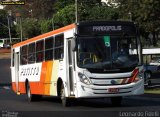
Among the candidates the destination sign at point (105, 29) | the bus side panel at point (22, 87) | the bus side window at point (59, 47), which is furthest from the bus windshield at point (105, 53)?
the bus side panel at point (22, 87)

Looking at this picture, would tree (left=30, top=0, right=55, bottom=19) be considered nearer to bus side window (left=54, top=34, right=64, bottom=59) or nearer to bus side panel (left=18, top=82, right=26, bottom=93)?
bus side panel (left=18, top=82, right=26, bottom=93)

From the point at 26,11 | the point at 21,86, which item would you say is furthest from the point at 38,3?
the point at 21,86

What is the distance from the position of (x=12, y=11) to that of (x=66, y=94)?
130 m

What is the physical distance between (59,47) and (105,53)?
2647mm

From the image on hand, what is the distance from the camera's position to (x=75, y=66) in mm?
19750

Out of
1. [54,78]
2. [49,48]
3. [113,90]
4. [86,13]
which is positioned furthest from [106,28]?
[86,13]

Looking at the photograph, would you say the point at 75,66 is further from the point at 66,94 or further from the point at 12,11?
the point at 12,11

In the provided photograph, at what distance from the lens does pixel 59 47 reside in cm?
2177

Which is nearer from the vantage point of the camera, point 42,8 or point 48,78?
point 48,78

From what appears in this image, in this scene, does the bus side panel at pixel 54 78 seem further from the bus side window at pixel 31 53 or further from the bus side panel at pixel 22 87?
the bus side panel at pixel 22 87

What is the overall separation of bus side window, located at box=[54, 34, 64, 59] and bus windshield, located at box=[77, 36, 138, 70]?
1.71 m

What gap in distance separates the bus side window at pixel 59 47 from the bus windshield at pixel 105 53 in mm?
1711

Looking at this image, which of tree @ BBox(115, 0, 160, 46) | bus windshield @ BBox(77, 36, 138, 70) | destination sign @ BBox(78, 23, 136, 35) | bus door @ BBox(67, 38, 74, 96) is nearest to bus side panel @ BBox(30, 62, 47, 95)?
bus door @ BBox(67, 38, 74, 96)

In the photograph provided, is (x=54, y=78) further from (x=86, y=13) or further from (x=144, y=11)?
(x=86, y=13)
